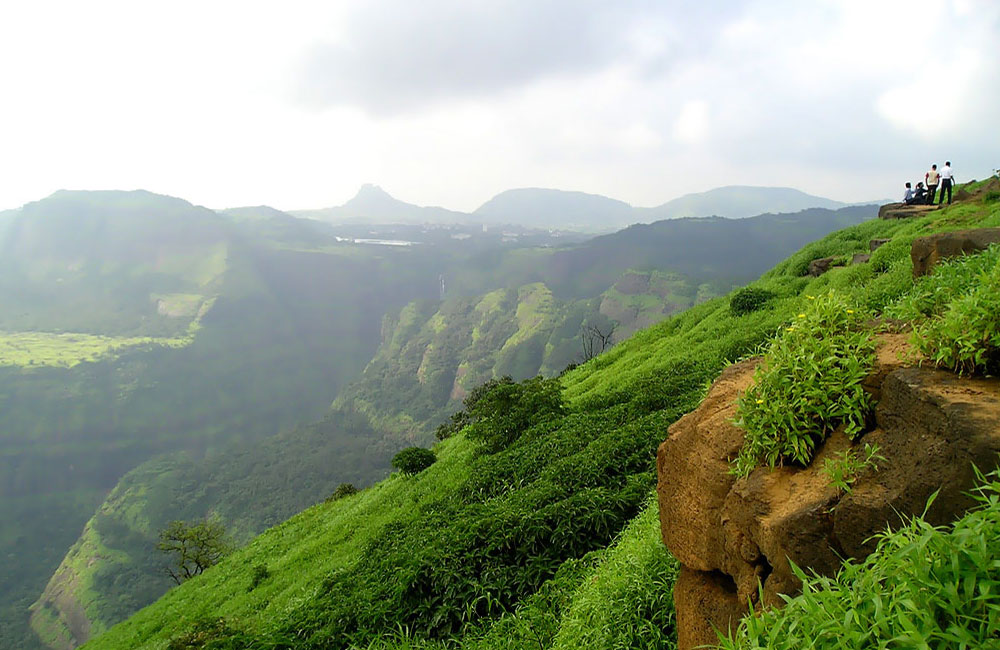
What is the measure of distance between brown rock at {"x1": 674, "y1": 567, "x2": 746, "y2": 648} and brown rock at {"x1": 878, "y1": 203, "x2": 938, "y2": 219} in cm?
2365

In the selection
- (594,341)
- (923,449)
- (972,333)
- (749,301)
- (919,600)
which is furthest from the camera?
(594,341)

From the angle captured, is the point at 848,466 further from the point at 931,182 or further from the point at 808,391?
the point at 931,182

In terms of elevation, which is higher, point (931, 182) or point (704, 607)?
point (931, 182)

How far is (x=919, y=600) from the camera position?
6.79 feet

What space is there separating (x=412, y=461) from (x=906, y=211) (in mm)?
22796

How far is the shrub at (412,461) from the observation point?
2031 centimetres

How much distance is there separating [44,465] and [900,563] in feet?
708

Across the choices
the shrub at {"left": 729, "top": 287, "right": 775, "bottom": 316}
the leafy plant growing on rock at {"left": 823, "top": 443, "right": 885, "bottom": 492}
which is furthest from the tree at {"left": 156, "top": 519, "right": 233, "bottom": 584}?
the leafy plant growing on rock at {"left": 823, "top": 443, "right": 885, "bottom": 492}

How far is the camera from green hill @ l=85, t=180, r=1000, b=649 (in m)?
6.31

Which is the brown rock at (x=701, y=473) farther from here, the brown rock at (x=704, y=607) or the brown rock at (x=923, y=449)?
the brown rock at (x=923, y=449)

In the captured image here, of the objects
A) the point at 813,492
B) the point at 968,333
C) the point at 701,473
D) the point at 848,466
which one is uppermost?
the point at 968,333

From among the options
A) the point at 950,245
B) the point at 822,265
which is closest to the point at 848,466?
the point at 950,245

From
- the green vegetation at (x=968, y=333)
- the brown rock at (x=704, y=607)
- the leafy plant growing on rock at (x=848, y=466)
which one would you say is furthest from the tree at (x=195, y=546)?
the green vegetation at (x=968, y=333)

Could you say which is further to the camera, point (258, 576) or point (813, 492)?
point (258, 576)
